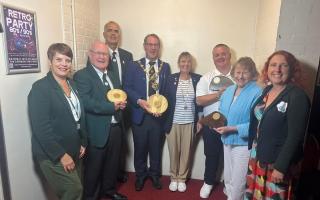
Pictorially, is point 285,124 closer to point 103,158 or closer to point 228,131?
point 228,131

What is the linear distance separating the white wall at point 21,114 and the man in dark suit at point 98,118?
356 millimetres

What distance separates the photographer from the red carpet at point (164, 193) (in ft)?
8.13

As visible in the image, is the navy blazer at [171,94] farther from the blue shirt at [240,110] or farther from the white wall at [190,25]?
the blue shirt at [240,110]

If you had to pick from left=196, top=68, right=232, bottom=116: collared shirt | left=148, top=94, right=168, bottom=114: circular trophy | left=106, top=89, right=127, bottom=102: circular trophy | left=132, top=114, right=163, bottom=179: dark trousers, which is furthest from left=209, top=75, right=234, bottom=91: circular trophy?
left=106, top=89, right=127, bottom=102: circular trophy

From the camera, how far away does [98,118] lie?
6.87ft

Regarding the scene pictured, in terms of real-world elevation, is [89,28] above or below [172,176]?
above

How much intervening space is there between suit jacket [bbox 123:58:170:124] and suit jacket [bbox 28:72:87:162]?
0.84 meters

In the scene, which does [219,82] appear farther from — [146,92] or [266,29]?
[146,92]

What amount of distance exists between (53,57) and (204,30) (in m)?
1.66

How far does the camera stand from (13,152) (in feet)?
5.26

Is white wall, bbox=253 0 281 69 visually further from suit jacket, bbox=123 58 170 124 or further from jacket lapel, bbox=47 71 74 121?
jacket lapel, bbox=47 71 74 121

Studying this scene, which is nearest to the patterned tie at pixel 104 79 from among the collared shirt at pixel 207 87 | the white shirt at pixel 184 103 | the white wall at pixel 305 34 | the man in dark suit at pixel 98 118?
the man in dark suit at pixel 98 118

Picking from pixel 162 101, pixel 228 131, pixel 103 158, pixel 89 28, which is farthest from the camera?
pixel 89 28

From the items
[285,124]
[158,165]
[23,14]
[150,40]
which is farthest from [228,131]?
[23,14]
